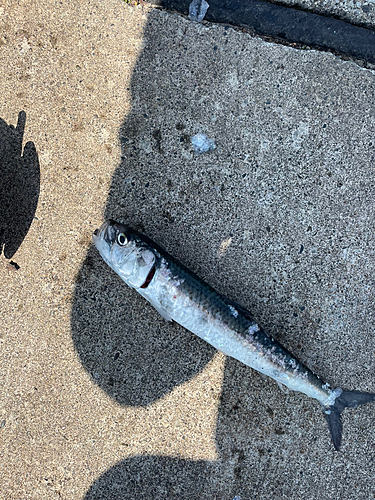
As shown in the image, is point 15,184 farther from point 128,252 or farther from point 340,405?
point 340,405

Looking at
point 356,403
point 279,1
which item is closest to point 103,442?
point 356,403

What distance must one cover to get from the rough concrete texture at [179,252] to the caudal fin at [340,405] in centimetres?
11

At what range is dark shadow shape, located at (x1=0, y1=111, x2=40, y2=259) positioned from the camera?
321 centimetres

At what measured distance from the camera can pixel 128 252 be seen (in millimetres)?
2850

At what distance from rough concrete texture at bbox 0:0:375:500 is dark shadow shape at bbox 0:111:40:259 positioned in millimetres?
95

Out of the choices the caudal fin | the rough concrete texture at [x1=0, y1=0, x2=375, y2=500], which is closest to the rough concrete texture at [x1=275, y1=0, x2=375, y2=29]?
the rough concrete texture at [x1=0, y1=0, x2=375, y2=500]

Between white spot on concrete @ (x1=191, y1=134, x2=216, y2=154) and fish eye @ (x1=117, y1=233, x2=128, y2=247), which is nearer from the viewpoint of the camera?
fish eye @ (x1=117, y1=233, x2=128, y2=247)

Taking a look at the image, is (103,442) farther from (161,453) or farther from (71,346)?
(71,346)

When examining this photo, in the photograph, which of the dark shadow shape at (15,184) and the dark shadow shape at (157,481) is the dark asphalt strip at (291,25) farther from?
the dark shadow shape at (157,481)

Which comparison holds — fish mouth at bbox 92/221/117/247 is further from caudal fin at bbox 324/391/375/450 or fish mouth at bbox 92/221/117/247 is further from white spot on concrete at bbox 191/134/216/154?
caudal fin at bbox 324/391/375/450

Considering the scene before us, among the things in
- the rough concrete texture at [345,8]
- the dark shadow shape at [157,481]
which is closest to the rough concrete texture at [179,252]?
the dark shadow shape at [157,481]

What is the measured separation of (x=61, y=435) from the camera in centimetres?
316

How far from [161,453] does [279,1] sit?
4.64 metres

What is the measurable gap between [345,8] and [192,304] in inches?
131
